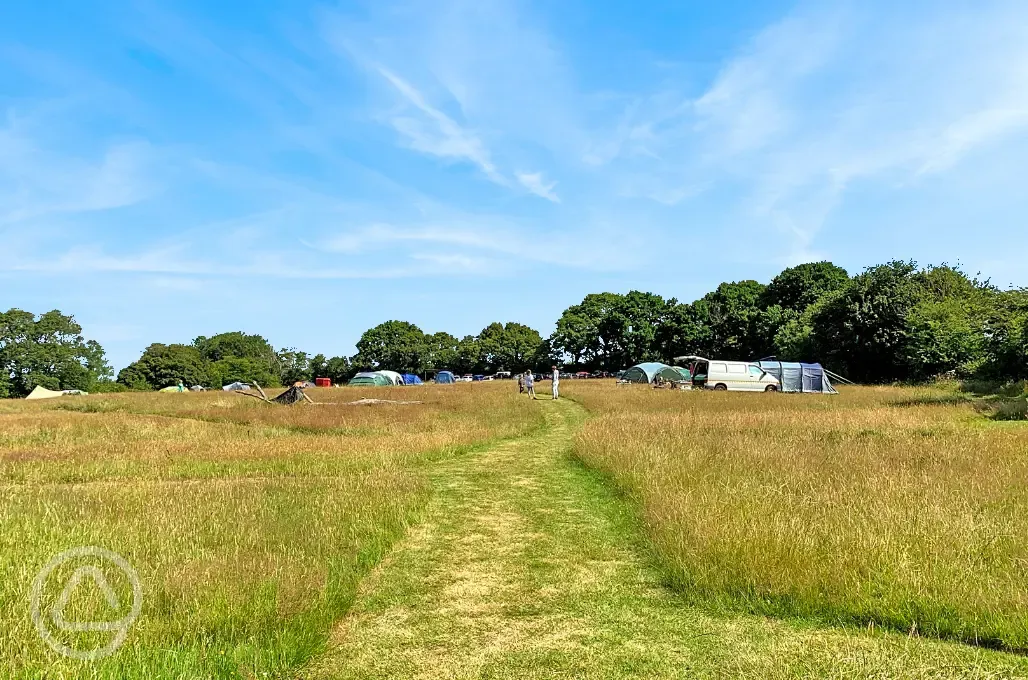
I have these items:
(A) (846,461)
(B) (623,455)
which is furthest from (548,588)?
(A) (846,461)

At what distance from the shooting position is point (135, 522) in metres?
7.12

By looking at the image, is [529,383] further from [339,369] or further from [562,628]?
[339,369]

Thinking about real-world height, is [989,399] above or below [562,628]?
above

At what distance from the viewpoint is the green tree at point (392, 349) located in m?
108

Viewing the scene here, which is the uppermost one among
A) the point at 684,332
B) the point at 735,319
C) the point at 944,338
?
the point at 735,319

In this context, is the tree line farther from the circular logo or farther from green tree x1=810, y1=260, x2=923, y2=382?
the circular logo

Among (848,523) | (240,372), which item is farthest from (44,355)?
(848,523)

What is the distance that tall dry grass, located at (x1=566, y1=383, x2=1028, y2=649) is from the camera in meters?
5.02

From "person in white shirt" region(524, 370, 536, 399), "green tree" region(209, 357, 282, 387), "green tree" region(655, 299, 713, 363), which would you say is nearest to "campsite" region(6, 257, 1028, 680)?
"person in white shirt" region(524, 370, 536, 399)

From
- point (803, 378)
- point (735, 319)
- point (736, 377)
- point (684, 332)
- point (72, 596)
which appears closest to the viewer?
point (72, 596)

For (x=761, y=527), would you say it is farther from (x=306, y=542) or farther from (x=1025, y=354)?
(x=1025, y=354)

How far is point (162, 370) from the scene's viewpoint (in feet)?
315

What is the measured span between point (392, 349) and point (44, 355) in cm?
5225

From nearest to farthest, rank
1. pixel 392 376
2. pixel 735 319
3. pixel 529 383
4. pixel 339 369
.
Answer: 1. pixel 529 383
2. pixel 392 376
3. pixel 735 319
4. pixel 339 369
